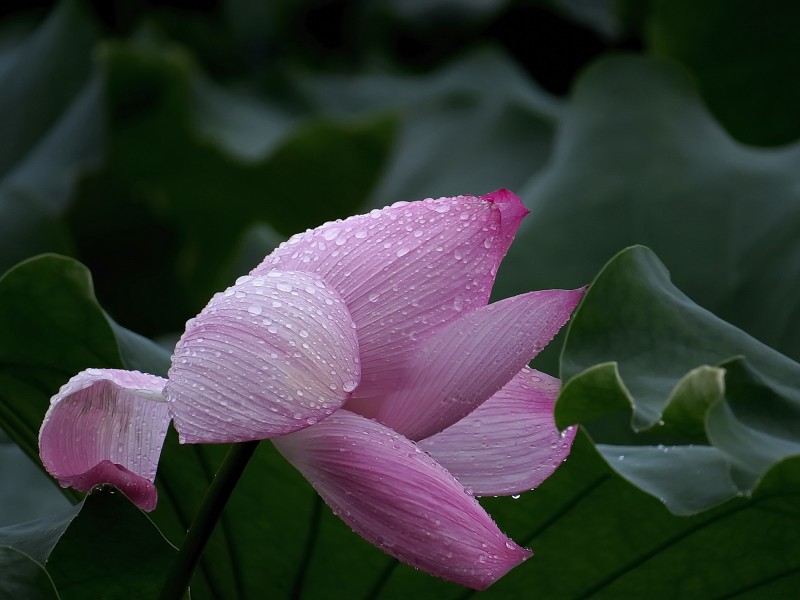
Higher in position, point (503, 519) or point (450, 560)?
point (450, 560)

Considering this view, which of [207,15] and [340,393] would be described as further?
[207,15]

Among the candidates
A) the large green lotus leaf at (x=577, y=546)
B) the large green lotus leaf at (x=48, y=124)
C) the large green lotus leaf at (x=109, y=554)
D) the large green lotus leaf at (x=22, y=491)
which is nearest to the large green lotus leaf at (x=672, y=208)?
the large green lotus leaf at (x=577, y=546)

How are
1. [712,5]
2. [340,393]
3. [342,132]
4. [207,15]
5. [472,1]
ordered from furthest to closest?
[207,15], [472,1], [342,132], [712,5], [340,393]

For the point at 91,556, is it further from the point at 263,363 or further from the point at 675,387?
the point at 675,387

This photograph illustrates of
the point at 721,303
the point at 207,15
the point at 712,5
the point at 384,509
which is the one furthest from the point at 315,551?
the point at 207,15

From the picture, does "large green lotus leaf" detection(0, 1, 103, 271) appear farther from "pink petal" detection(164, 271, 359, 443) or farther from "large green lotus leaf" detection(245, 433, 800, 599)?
"pink petal" detection(164, 271, 359, 443)

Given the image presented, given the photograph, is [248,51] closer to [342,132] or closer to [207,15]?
[207,15]
